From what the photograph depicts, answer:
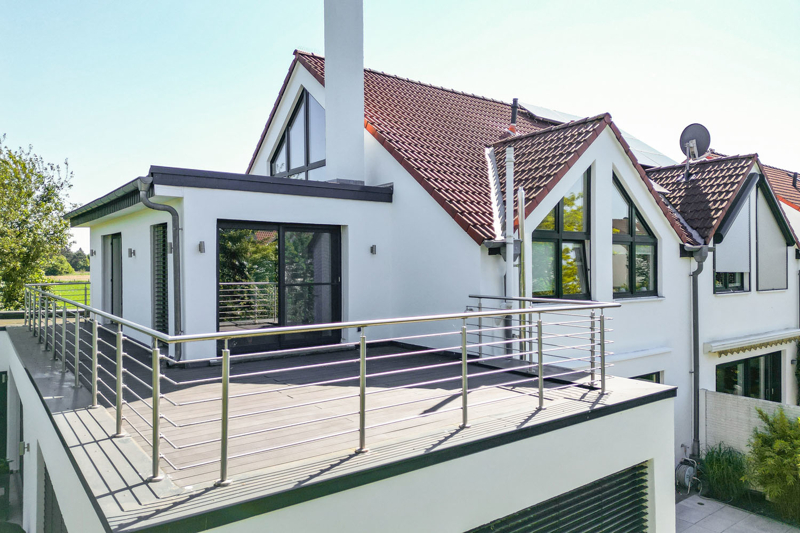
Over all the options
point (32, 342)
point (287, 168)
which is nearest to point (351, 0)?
point (287, 168)

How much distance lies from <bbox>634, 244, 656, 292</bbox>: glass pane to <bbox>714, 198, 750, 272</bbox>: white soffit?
8.16ft

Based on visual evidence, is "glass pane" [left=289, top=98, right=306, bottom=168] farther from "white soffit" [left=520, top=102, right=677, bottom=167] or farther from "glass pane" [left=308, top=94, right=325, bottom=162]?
"white soffit" [left=520, top=102, right=677, bottom=167]

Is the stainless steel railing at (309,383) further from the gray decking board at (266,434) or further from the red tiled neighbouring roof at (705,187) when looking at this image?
the red tiled neighbouring roof at (705,187)

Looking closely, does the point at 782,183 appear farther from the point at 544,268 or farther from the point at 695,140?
the point at 544,268

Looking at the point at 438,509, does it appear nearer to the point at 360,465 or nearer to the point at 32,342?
the point at 360,465

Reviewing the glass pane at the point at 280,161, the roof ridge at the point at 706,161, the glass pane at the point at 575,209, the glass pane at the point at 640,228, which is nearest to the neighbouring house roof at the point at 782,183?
the roof ridge at the point at 706,161

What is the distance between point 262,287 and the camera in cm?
889

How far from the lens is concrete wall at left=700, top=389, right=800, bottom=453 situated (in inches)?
444

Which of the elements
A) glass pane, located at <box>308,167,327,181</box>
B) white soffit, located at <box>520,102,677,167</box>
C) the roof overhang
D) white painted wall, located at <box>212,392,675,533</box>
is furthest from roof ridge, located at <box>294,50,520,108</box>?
white painted wall, located at <box>212,392,675,533</box>

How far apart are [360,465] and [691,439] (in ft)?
35.7

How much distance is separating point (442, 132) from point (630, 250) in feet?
15.9

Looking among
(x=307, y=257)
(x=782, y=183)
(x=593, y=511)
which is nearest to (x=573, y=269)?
(x=307, y=257)

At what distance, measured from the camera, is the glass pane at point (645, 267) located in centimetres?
1125

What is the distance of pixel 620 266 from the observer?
35.8ft
